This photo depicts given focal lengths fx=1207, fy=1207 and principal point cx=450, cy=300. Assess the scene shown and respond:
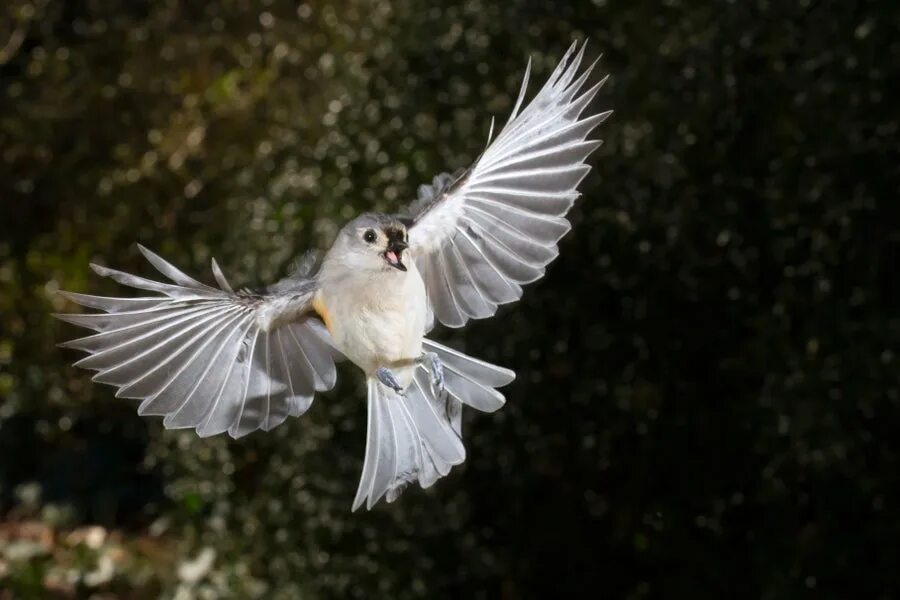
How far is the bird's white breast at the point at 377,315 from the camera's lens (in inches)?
48.1

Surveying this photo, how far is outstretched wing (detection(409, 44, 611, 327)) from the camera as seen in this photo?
1350mm

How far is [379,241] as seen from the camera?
118 cm

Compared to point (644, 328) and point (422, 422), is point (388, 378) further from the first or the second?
point (644, 328)

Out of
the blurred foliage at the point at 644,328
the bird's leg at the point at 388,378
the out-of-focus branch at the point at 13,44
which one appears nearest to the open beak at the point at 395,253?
the bird's leg at the point at 388,378

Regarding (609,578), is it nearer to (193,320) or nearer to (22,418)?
(193,320)

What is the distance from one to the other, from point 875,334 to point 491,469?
117cm

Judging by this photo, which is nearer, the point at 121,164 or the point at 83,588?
the point at 83,588

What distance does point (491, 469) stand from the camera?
12.0 feet

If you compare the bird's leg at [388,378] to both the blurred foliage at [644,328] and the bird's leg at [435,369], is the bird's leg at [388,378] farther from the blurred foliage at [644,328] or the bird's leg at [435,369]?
the blurred foliage at [644,328]

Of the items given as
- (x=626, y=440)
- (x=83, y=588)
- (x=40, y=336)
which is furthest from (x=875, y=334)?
(x=40, y=336)

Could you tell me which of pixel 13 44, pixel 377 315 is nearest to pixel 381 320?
pixel 377 315

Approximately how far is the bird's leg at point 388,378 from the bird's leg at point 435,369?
0.18ft

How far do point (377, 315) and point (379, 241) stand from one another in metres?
0.09

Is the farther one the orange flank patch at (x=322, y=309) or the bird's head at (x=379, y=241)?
the orange flank patch at (x=322, y=309)
